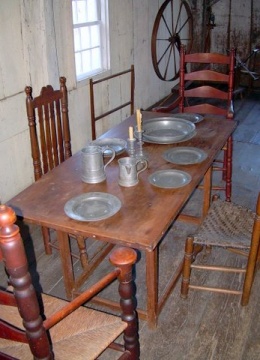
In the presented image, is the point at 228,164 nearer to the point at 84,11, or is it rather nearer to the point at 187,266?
the point at 187,266

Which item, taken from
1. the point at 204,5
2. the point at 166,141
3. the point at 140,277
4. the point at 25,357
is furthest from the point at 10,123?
the point at 204,5

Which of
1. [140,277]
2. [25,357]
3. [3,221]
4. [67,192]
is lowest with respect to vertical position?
[140,277]

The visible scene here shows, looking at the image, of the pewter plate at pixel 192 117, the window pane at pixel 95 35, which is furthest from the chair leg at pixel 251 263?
the window pane at pixel 95 35

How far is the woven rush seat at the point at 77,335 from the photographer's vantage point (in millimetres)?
1293

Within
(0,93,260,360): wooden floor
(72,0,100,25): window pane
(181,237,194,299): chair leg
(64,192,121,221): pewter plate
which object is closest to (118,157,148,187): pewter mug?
(64,192,121,221): pewter plate

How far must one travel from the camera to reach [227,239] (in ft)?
6.23

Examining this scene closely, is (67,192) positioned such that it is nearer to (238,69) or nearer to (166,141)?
(166,141)

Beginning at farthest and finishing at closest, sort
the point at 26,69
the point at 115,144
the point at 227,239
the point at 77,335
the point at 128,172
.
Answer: the point at 26,69, the point at 115,144, the point at 227,239, the point at 128,172, the point at 77,335

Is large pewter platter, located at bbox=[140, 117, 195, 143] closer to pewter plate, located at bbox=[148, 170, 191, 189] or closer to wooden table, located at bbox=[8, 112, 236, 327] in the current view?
wooden table, located at bbox=[8, 112, 236, 327]

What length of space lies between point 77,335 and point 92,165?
0.74 meters

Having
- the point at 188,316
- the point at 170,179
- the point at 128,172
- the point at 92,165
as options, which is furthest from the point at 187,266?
the point at 92,165

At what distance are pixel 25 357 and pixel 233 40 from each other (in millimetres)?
5980

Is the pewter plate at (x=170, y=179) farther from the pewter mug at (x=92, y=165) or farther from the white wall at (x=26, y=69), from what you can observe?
the white wall at (x=26, y=69)

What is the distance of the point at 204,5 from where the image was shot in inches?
240
